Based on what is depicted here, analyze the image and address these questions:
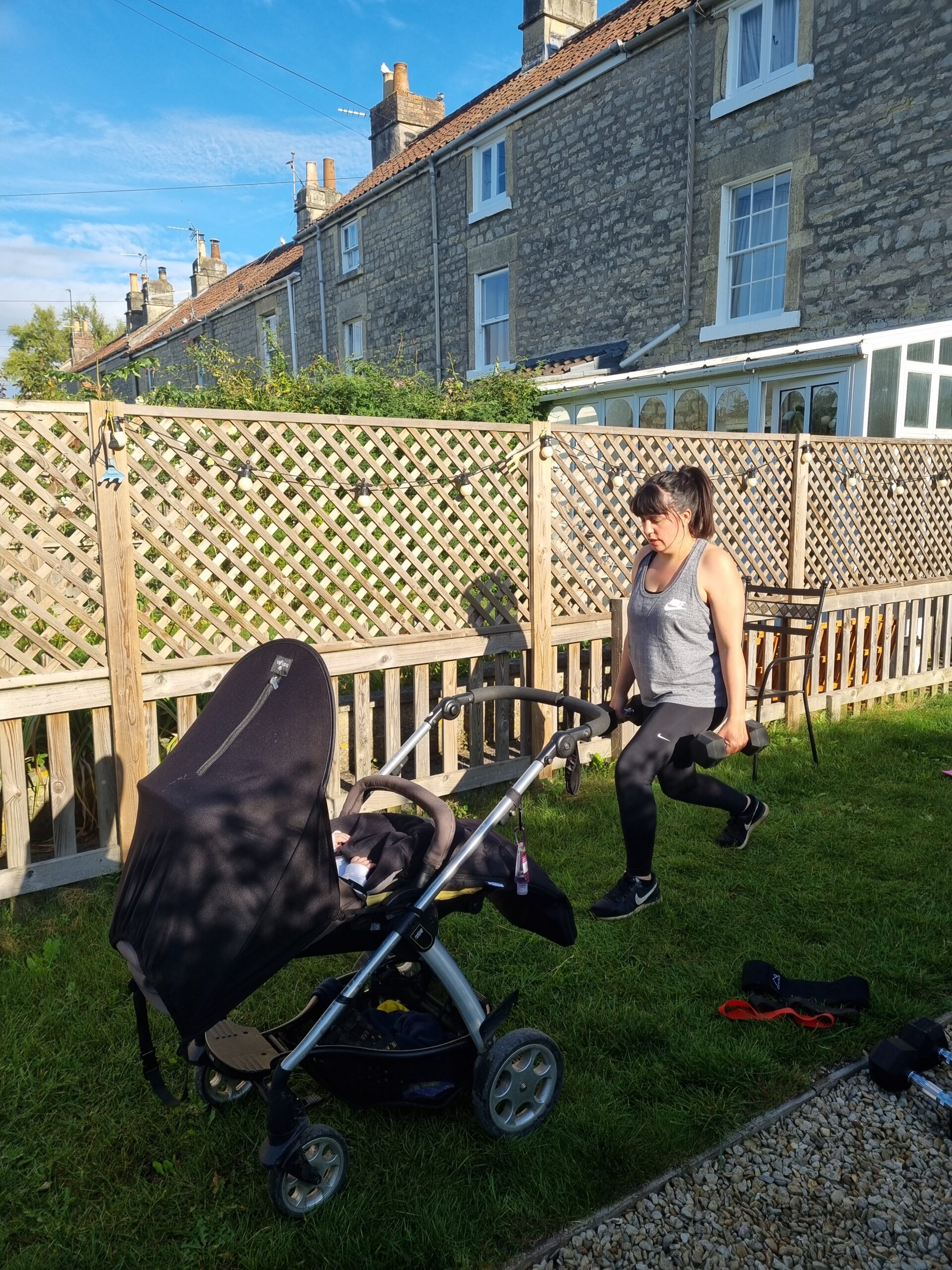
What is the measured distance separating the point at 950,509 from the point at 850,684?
1936 millimetres

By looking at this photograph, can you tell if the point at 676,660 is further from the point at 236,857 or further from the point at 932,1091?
the point at 236,857

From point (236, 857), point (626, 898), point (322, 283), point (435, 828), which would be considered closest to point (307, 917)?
point (236, 857)

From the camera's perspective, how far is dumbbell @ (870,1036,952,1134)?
A: 2.50 metres

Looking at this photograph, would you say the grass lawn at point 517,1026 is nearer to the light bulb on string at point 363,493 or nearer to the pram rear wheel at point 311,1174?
the pram rear wheel at point 311,1174

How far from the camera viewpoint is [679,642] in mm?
3598

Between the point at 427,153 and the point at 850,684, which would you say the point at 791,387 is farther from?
the point at 427,153

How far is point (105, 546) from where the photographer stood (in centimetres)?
380

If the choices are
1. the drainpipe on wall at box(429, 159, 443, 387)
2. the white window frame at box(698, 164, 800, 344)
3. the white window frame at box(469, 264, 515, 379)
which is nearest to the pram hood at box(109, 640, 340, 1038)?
the white window frame at box(698, 164, 800, 344)

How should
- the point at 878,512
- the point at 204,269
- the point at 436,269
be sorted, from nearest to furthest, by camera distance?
the point at 878,512 < the point at 436,269 < the point at 204,269

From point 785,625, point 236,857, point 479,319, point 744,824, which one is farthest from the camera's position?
point 479,319

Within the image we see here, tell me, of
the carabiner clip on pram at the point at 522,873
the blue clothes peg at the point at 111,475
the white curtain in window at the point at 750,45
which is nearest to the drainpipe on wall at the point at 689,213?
the white curtain in window at the point at 750,45

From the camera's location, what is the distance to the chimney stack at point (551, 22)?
16.2 meters

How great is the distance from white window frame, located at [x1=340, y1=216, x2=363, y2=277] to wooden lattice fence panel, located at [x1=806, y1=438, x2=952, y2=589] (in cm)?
1446

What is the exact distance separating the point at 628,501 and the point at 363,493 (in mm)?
1866
